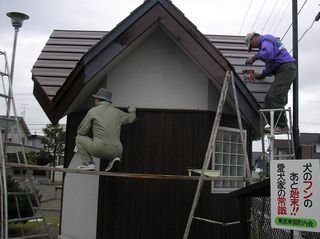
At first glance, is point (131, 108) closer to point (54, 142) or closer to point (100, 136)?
point (100, 136)

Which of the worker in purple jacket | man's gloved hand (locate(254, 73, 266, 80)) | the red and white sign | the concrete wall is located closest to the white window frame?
man's gloved hand (locate(254, 73, 266, 80))

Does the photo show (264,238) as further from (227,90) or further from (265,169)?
(227,90)

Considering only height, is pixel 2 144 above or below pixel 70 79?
below

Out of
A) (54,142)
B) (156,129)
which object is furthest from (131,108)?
(54,142)

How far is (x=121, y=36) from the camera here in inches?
306

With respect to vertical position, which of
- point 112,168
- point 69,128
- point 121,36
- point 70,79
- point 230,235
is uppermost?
point 121,36

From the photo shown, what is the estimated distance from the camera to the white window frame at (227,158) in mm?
8656

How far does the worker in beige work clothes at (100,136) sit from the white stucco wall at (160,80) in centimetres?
96

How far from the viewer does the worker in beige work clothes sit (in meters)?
7.49

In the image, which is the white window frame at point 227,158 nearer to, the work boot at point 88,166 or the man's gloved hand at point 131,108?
the man's gloved hand at point 131,108

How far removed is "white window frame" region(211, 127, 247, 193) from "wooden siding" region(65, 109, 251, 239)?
0.88ft

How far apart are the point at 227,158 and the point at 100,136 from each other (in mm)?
2685

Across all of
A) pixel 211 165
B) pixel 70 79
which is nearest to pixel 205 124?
pixel 211 165

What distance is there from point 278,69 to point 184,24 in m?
1.76
